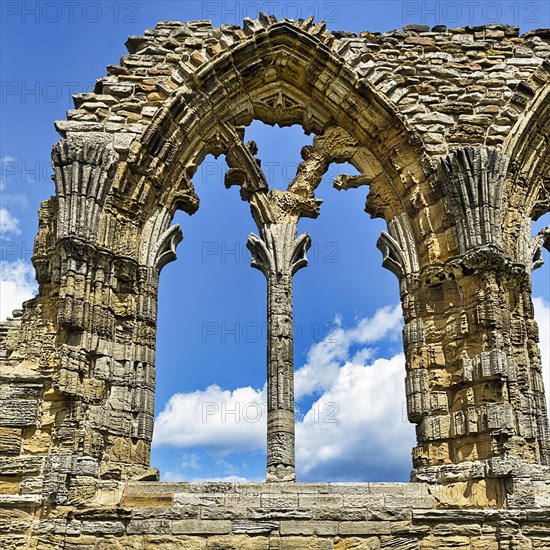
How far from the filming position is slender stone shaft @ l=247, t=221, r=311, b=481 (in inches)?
348

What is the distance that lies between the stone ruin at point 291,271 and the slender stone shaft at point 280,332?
0.08 ft

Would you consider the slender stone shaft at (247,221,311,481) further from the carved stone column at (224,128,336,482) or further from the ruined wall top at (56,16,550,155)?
the ruined wall top at (56,16,550,155)

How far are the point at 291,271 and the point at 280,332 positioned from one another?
88cm

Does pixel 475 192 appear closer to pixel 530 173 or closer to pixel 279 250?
pixel 530 173

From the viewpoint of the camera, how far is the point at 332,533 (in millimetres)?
8117

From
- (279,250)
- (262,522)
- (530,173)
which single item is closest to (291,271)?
(279,250)

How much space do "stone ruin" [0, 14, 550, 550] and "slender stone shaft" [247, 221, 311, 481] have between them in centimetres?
3

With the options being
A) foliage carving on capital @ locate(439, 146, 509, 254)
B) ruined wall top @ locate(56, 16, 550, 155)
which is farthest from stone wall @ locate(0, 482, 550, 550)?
ruined wall top @ locate(56, 16, 550, 155)

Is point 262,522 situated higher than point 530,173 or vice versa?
point 530,173

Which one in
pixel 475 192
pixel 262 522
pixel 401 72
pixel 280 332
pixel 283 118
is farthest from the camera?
pixel 283 118

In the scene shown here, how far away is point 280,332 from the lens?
31.1ft

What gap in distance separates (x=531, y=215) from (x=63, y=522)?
7.11 meters

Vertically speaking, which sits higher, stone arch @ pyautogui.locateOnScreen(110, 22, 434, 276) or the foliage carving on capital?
stone arch @ pyautogui.locateOnScreen(110, 22, 434, 276)

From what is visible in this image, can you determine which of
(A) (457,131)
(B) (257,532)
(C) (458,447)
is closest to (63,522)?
(B) (257,532)
